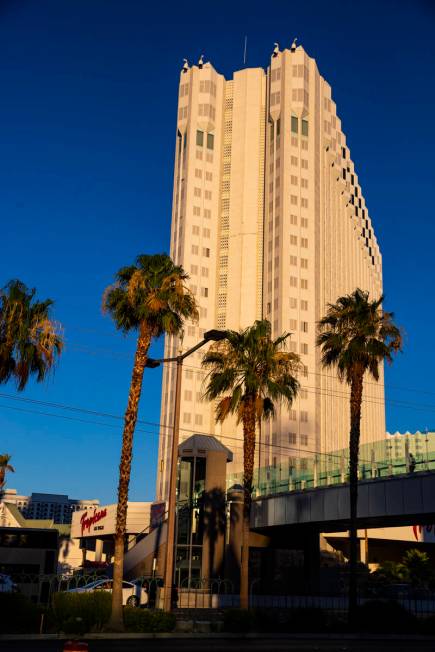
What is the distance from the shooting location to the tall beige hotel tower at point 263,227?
118 metres

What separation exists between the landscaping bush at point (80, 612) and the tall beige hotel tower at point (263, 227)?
84885 mm

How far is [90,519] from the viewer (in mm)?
105812

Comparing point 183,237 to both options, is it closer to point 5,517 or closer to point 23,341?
point 5,517

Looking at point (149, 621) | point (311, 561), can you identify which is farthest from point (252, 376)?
point (311, 561)

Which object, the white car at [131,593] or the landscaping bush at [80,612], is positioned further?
the white car at [131,593]

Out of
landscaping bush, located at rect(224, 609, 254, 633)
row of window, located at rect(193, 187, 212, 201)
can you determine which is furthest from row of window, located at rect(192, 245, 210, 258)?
landscaping bush, located at rect(224, 609, 254, 633)

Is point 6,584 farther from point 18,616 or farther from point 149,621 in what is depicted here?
point 149,621

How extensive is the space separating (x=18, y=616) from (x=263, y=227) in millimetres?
108286

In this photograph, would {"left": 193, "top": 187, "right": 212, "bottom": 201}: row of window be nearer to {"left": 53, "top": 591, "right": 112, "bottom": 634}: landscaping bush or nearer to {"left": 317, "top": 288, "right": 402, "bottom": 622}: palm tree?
{"left": 317, "top": 288, "right": 402, "bottom": 622}: palm tree

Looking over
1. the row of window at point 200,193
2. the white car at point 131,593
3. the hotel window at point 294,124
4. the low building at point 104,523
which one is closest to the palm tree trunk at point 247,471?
the white car at point 131,593

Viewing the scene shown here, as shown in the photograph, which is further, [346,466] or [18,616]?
[346,466]

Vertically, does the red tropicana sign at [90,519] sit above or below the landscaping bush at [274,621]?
above

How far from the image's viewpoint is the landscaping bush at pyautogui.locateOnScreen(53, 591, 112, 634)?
85.3ft

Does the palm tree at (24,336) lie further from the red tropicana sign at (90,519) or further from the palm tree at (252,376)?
the red tropicana sign at (90,519)
